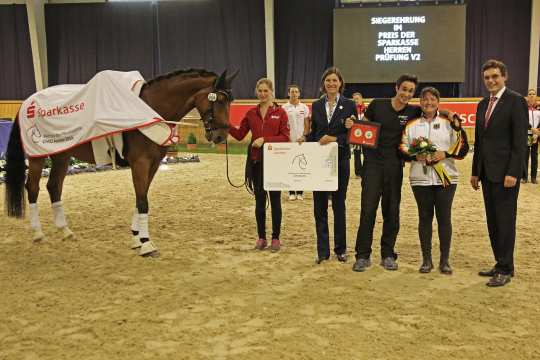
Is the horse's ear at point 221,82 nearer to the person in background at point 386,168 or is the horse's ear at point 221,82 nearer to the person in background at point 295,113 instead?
the person in background at point 386,168

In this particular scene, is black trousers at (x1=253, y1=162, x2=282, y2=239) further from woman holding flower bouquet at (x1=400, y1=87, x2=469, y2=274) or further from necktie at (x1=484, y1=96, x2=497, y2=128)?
necktie at (x1=484, y1=96, x2=497, y2=128)

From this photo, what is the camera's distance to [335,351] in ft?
8.82

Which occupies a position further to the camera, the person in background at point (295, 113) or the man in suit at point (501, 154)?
the person in background at point (295, 113)

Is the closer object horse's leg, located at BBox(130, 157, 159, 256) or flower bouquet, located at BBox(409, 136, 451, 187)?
flower bouquet, located at BBox(409, 136, 451, 187)

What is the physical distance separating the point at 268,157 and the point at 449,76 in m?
11.6

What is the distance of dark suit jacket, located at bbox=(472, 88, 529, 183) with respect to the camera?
3564 millimetres

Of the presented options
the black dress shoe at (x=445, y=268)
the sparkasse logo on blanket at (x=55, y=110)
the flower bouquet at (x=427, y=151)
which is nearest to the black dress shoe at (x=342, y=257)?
the black dress shoe at (x=445, y=268)

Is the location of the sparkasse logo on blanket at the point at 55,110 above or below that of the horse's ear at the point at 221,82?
below

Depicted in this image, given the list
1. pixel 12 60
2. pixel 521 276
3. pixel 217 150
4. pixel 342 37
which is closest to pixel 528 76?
pixel 342 37

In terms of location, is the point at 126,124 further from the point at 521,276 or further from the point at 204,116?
the point at 521,276

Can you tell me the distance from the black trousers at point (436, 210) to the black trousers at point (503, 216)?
0.26 m

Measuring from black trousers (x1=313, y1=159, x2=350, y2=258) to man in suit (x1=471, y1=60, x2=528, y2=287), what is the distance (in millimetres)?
985

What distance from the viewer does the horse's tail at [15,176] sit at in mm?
5363

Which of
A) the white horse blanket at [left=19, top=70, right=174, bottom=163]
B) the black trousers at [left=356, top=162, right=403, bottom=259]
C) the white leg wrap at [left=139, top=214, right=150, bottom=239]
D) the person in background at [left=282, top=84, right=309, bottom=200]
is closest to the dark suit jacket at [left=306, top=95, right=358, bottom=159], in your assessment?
the black trousers at [left=356, top=162, right=403, bottom=259]
